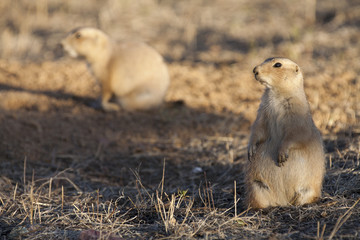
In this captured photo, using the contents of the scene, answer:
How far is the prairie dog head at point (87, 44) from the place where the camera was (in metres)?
7.50

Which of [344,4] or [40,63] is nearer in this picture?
[40,63]

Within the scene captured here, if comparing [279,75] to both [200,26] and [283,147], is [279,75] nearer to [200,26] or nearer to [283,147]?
[283,147]

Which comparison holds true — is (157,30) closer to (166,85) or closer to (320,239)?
(166,85)

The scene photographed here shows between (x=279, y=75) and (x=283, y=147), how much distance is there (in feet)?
1.90

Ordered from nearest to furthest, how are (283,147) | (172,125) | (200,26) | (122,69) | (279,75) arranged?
(283,147)
(279,75)
(172,125)
(122,69)
(200,26)

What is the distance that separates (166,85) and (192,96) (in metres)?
0.47

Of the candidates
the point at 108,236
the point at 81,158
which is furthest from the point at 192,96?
the point at 108,236

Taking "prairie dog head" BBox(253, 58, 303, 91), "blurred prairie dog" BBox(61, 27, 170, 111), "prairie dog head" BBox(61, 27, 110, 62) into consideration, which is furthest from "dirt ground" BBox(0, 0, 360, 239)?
"prairie dog head" BBox(253, 58, 303, 91)

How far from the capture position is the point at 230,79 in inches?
322

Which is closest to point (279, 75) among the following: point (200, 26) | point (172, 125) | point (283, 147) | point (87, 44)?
point (283, 147)

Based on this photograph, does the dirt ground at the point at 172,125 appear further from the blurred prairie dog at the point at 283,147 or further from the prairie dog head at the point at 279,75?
the prairie dog head at the point at 279,75

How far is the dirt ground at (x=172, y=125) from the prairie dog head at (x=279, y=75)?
96 centimetres

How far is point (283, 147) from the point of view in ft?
11.3

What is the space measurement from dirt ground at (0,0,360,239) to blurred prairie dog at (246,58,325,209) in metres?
0.14
